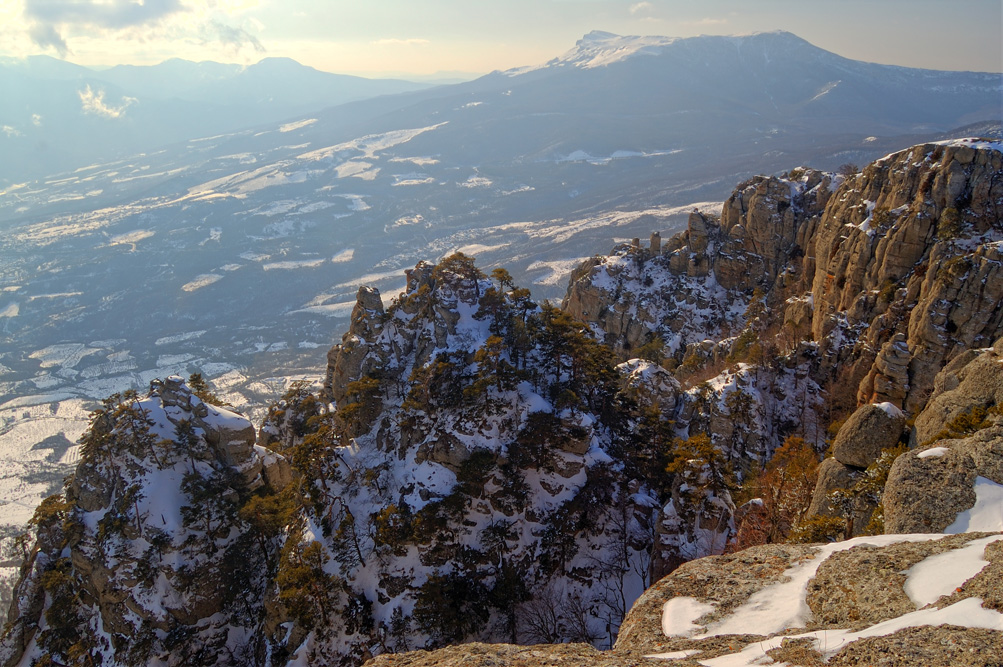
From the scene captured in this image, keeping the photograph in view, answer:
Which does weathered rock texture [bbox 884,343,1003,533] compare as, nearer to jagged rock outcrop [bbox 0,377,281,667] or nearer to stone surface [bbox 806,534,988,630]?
stone surface [bbox 806,534,988,630]

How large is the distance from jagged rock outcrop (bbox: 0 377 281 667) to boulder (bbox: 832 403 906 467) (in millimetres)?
39395

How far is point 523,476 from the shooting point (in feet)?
128

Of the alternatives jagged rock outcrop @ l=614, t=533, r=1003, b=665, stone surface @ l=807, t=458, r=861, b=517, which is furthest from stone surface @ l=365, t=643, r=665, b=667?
stone surface @ l=807, t=458, r=861, b=517

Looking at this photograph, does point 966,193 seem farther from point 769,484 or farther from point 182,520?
point 182,520

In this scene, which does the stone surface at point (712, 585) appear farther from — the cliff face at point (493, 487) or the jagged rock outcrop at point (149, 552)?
the jagged rock outcrop at point (149, 552)

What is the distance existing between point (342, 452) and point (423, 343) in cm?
1186

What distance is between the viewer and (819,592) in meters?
15.7

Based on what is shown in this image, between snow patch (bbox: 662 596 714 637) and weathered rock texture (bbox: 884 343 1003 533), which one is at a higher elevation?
weathered rock texture (bbox: 884 343 1003 533)

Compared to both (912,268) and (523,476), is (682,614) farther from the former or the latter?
(912,268)

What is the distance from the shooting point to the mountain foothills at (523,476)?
954 inches

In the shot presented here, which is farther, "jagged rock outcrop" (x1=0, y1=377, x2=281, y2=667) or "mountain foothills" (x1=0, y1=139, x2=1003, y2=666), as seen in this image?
"jagged rock outcrop" (x1=0, y1=377, x2=281, y2=667)

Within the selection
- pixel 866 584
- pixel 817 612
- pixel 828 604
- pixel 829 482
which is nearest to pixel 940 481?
pixel 866 584

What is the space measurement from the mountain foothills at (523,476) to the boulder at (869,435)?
103 mm

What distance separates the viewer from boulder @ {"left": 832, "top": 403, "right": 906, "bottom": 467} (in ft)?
84.3
